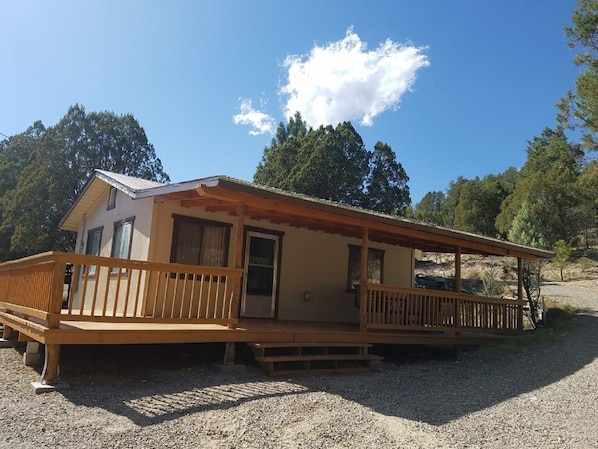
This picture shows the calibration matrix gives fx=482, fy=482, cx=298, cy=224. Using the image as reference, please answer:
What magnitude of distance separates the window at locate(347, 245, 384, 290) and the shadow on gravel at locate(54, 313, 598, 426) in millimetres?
2983

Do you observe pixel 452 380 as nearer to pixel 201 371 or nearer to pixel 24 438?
pixel 201 371

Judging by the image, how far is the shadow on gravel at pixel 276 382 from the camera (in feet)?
17.5

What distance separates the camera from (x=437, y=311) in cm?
997

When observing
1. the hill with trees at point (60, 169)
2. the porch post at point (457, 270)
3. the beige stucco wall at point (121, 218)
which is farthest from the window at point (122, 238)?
the hill with trees at point (60, 169)

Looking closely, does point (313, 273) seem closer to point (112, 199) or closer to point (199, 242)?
point (199, 242)

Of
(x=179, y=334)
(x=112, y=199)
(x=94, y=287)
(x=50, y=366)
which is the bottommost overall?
(x=50, y=366)

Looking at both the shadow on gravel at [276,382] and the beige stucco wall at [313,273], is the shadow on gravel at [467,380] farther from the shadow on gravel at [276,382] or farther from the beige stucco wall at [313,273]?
the beige stucco wall at [313,273]

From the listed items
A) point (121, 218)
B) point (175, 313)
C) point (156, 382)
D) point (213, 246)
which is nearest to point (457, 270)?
point (213, 246)

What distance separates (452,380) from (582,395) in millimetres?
1731

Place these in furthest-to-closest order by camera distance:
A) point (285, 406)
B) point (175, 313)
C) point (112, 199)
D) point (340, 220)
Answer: point (112, 199) < point (175, 313) < point (340, 220) < point (285, 406)

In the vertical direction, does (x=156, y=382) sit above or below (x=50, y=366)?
below

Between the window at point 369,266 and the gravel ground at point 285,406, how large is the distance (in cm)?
400

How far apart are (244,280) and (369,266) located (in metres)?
3.77

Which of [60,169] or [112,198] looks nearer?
[112,198]
